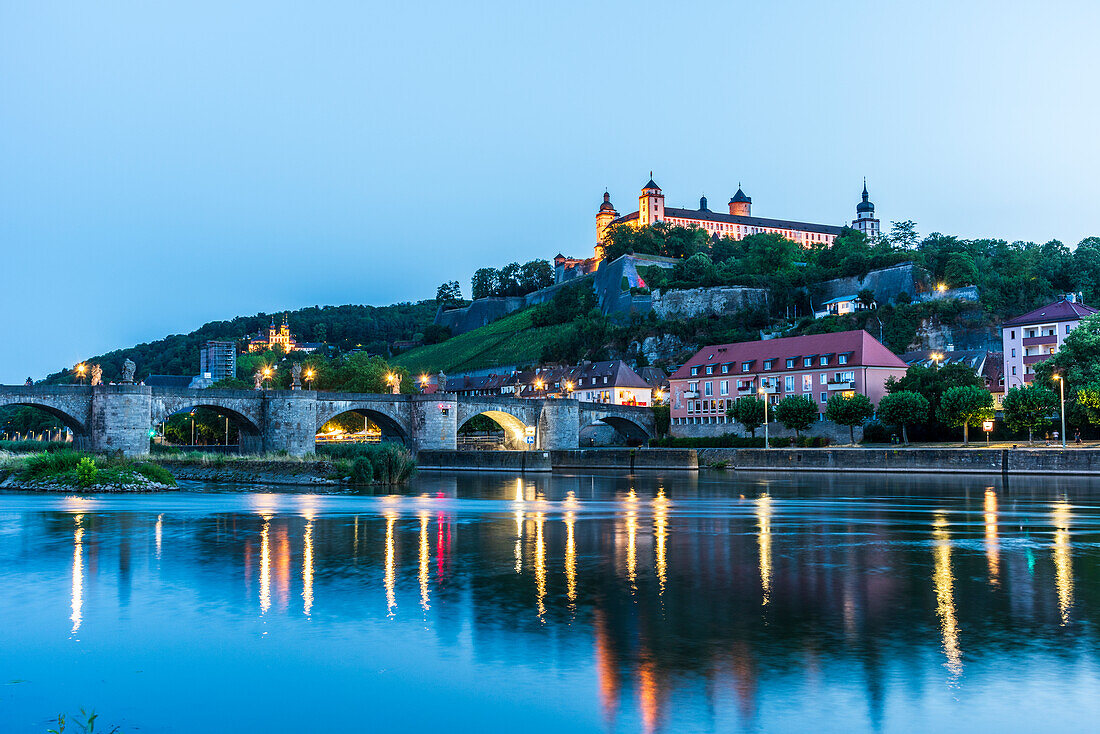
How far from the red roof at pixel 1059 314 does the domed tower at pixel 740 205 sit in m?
107

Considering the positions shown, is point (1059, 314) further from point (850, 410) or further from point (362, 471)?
point (362, 471)

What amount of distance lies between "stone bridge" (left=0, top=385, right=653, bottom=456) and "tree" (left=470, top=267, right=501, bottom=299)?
246 feet

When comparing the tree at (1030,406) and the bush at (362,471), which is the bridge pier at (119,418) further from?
the tree at (1030,406)

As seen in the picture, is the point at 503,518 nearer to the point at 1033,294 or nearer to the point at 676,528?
the point at 676,528

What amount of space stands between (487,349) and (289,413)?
2767 inches

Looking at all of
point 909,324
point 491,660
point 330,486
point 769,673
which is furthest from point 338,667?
point 909,324

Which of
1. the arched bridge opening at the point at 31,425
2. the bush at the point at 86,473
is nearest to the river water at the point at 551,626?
the bush at the point at 86,473

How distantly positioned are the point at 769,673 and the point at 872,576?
6.62m

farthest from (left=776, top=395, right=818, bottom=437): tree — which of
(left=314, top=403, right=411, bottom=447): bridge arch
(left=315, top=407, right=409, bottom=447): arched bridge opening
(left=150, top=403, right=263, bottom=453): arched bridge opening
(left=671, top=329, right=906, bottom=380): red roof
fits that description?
(left=150, top=403, right=263, bottom=453): arched bridge opening

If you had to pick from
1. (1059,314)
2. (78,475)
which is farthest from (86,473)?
(1059,314)

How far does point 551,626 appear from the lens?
11.6 metres

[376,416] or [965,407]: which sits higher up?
[376,416]

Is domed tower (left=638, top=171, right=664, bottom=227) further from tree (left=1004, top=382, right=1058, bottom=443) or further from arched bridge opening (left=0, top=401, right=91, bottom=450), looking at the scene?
tree (left=1004, top=382, right=1058, bottom=443)

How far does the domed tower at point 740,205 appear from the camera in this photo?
581 feet
